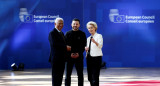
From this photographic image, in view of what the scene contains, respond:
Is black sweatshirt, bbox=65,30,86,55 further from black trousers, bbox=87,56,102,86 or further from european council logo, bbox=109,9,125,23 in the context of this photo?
european council logo, bbox=109,9,125,23

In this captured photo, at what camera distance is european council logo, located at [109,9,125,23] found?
11758 mm

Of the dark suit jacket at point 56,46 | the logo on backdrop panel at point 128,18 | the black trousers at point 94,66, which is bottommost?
the black trousers at point 94,66

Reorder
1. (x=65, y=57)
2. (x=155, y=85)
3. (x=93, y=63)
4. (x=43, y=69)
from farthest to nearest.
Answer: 1. (x=43, y=69)
2. (x=155, y=85)
3. (x=93, y=63)
4. (x=65, y=57)

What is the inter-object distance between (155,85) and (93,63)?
196 centimetres

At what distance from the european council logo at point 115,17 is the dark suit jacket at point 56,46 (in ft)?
21.6

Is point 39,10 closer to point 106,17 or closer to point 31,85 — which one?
point 106,17

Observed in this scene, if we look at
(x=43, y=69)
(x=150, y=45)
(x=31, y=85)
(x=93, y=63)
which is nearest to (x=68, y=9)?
(x=43, y=69)

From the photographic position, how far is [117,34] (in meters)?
11.8

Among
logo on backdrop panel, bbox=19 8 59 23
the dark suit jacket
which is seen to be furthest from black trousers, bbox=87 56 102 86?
logo on backdrop panel, bbox=19 8 59 23

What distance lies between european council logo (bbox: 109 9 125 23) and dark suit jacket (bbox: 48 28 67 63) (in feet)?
21.6

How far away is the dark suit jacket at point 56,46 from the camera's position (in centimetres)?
528

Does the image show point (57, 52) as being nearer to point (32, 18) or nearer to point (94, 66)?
point (94, 66)

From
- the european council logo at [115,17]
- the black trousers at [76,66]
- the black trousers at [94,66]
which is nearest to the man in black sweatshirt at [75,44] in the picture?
the black trousers at [76,66]

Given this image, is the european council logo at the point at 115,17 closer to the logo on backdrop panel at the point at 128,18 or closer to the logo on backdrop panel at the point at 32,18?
the logo on backdrop panel at the point at 128,18
